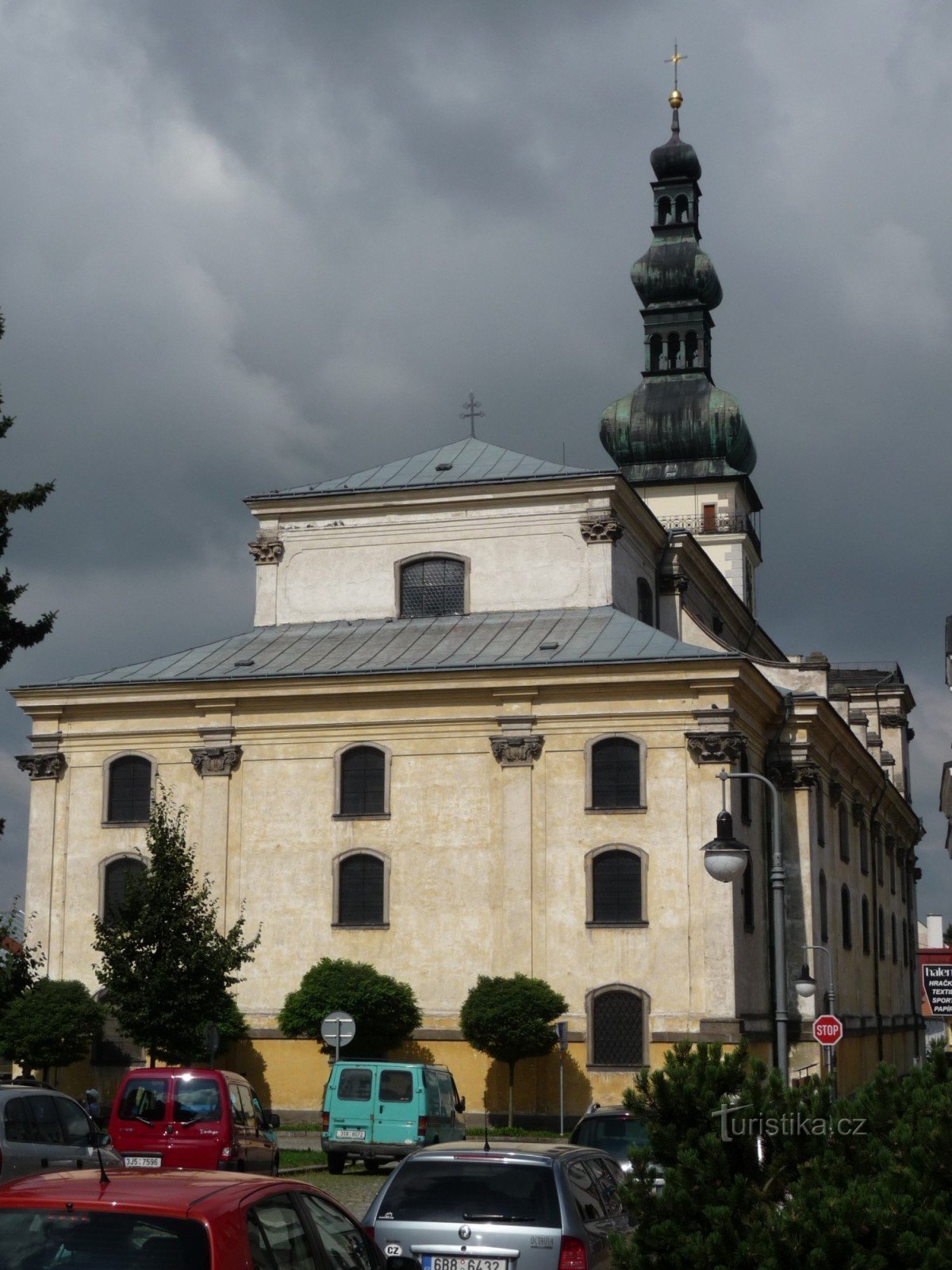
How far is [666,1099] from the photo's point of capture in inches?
359

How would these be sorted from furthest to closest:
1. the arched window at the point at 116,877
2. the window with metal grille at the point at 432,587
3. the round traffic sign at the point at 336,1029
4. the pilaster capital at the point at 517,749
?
1. the window with metal grille at the point at 432,587
2. the arched window at the point at 116,877
3. the pilaster capital at the point at 517,749
4. the round traffic sign at the point at 336,1029

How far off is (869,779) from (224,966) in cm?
2616

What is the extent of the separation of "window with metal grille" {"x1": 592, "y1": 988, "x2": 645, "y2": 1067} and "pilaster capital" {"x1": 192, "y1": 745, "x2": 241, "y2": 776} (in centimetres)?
1000

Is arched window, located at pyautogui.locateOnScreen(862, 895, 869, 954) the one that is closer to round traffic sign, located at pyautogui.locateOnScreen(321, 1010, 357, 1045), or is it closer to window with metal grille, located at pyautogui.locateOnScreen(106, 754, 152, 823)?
window with metal grille, located at pyautogui.locateOnScreen(106, 754, 152, 823)

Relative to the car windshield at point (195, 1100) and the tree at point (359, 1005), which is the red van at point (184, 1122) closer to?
the car windshield at point (195, 1100)

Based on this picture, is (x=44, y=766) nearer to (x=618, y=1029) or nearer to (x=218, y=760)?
(x=218, y=760)

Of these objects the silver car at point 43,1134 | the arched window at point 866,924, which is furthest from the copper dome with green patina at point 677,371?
the silver car at point 43,1134

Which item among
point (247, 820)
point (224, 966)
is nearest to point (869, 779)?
point (247, 820)

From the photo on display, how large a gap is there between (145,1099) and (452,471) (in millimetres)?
25053

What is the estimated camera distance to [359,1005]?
3600 centimetres

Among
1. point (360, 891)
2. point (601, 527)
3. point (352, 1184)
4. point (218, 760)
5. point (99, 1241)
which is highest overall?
point (601, 527)

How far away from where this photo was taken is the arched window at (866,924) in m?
50.4

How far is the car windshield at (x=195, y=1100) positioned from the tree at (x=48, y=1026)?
1600 cm

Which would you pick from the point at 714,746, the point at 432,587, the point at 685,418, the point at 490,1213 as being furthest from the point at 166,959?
the point at 685,418
